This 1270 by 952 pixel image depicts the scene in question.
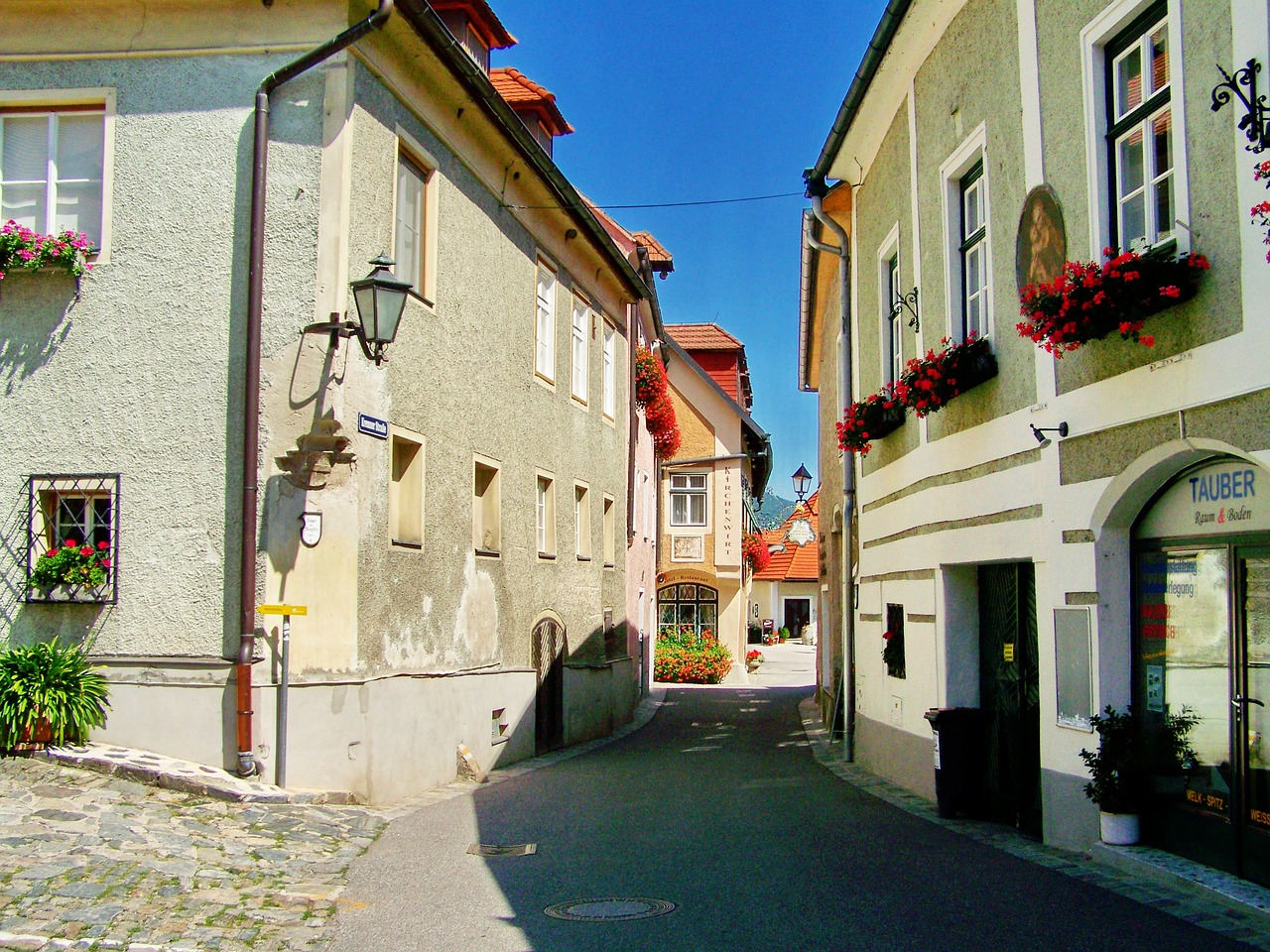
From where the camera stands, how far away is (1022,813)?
32.8ft

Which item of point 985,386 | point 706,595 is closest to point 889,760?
point 985,386

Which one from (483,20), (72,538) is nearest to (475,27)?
(483,20)

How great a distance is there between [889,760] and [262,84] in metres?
9.05

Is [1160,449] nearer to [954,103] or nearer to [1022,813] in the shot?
[1022,813]

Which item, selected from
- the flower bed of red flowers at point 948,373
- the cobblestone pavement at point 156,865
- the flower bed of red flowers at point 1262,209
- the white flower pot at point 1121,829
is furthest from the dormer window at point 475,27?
the white flower pot at point 1121,829

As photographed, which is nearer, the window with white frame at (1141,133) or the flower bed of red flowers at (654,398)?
the window with white frame at (1141,133)

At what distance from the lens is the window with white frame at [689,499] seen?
36719mm

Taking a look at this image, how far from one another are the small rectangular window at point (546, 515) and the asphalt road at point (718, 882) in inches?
189

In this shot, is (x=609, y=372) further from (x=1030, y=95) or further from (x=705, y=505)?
(x=705, y=505)

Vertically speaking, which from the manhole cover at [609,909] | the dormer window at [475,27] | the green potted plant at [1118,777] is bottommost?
the manhole cover at [609,909]

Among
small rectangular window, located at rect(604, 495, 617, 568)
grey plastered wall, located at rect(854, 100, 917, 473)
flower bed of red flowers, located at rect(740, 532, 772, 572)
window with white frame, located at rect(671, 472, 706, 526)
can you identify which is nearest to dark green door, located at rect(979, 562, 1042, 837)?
grey plastered wall, located at rect(854, 100, 917, 473)

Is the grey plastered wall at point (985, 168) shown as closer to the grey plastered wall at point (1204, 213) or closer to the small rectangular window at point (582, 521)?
the grey plastered wall at point (1204, 213)

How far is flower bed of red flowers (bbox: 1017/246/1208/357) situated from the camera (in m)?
6.85

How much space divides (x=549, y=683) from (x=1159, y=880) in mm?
10840
